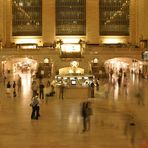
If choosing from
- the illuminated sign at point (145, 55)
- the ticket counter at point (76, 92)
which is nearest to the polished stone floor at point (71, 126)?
the ticket counter at point (76, 92)

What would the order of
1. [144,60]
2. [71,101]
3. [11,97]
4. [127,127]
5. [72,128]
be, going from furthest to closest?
1. [144,60]
2. [11,97]
3. [71,101]
4. [72,128]
5. [127,127]

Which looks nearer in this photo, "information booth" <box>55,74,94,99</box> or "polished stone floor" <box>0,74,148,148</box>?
"polished stone floor" <box>0,74,148,148</box>

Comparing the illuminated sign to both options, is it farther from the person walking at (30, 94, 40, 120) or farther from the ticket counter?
the person walking at (30, 94, 40, 120)

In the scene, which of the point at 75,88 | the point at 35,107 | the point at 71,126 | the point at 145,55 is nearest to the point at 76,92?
the point at 75,88

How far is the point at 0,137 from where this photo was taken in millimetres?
15312

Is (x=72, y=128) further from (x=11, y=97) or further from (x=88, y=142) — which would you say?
(x=11, y=97)

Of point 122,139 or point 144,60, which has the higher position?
point 144,60

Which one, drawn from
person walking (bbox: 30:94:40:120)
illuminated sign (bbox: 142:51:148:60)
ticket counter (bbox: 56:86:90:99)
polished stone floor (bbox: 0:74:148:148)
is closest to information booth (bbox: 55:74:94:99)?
ticket counter (bbox: 56:86:90:99)

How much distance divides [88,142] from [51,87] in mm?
13646

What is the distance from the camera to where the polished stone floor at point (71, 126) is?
1435cm

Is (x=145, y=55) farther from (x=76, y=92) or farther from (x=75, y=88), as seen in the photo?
(x=76, y=92)

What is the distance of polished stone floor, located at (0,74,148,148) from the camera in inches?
565

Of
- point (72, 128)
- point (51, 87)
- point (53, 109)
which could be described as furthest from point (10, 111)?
point (51, 87)

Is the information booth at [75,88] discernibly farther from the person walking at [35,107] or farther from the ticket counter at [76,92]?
the person walking at [35,107]
